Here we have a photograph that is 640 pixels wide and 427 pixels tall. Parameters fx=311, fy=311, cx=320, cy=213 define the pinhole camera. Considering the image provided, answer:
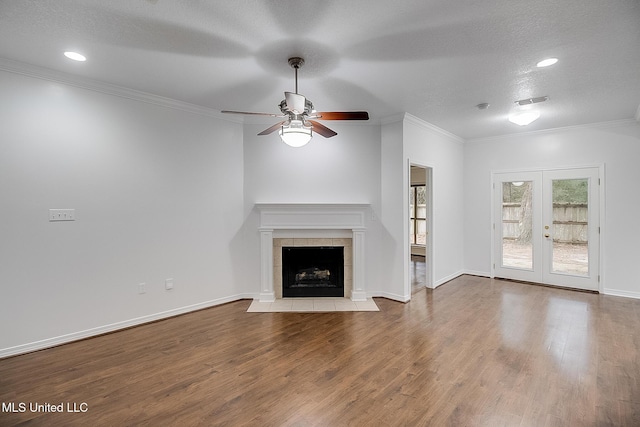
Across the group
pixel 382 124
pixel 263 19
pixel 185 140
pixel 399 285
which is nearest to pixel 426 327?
pixel 399 285

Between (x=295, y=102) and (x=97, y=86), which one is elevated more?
(x=97, y=86)

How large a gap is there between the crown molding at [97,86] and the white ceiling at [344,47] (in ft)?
0.29

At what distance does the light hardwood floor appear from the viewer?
214 centimetres

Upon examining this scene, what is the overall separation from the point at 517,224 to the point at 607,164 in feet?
5.14

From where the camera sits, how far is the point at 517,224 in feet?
18.9

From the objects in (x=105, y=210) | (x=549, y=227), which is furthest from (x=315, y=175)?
(x=549, y=227)

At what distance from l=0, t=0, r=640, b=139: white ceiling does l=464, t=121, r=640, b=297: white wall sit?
1120mm

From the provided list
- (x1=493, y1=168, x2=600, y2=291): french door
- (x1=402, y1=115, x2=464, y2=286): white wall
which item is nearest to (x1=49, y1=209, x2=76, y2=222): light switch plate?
(x1=402, y1=115, x2=464, y2=286): white wall

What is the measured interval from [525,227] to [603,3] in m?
4.41

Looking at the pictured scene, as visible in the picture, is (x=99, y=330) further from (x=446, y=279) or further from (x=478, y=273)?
(x=478, y=273)

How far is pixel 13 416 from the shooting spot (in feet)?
6.98

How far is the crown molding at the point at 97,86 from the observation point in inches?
115

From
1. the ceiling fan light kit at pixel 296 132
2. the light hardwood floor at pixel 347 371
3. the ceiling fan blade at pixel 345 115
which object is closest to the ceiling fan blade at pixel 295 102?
the ceiling fan light kit at pixel 296 132

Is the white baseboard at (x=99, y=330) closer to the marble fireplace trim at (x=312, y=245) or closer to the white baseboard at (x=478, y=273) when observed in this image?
the marble fireplace trim at (x=312, y=245)
